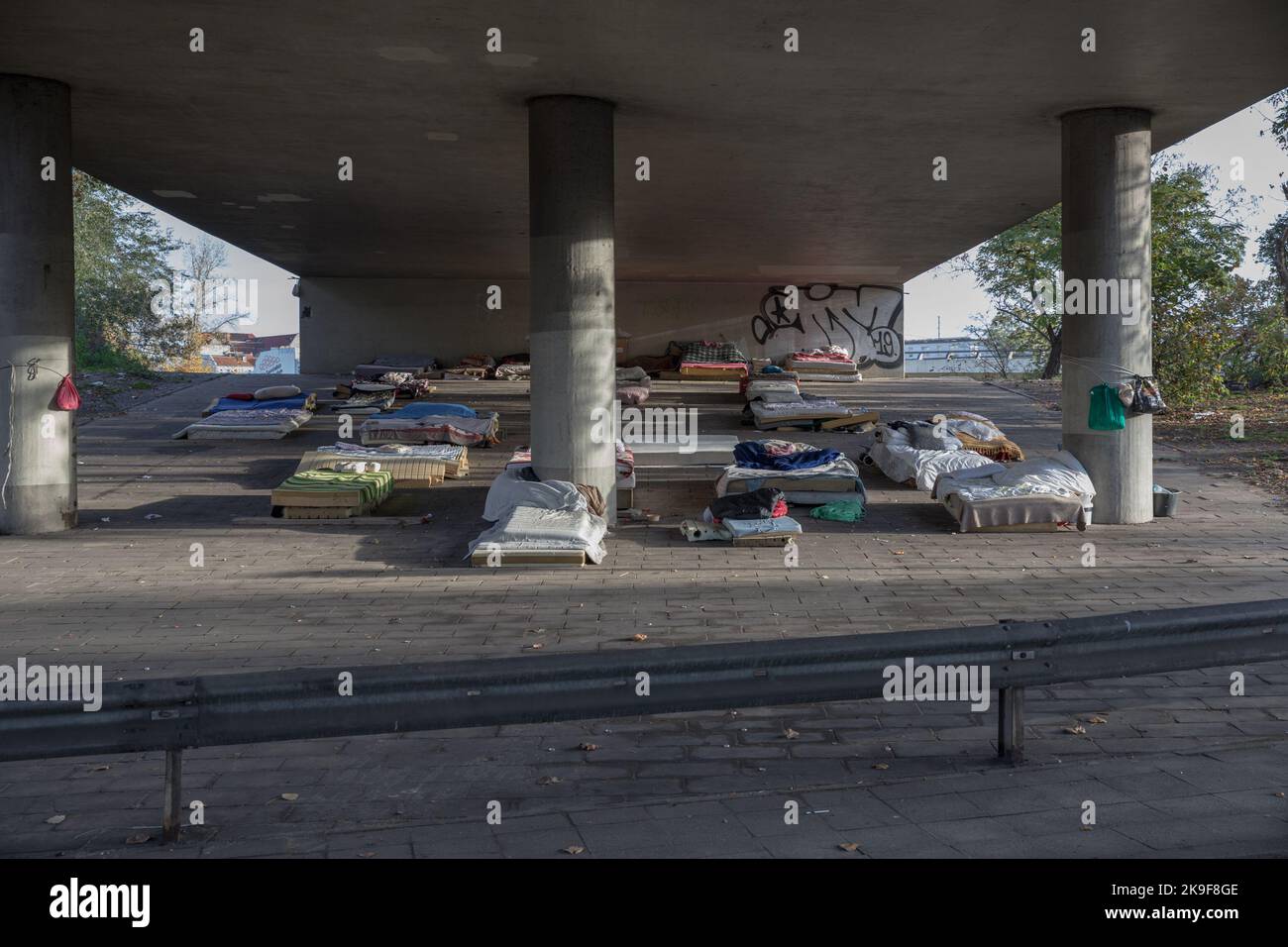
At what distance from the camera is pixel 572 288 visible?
12.7 m

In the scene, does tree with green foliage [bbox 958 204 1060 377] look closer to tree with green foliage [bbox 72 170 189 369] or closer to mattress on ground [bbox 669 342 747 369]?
mattress on ground [bbox 669 342 747 369]

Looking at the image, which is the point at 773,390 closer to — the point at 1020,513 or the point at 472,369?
the point at 472,369

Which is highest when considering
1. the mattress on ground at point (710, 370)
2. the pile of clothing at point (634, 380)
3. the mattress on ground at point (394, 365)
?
the mattress on ground at point (394, 365)

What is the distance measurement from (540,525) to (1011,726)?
263 inches

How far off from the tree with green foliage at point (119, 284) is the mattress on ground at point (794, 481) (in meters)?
26.4

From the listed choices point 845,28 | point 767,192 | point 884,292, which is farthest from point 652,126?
point 884,292

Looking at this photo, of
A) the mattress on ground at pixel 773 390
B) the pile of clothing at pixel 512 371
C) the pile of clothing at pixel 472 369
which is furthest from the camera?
the pile of clothing at pixel 472 369

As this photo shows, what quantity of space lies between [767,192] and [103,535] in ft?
37.8

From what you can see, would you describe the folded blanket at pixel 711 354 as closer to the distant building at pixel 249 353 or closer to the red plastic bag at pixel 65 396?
the distant building at pixel 249 353

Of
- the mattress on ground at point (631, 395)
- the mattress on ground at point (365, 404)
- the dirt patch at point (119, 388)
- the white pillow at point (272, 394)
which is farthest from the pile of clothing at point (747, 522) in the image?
the dirt patch at point (119, 388)

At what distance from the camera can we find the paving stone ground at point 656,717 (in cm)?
457

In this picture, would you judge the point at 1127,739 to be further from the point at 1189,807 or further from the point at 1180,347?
the point at 1180,347

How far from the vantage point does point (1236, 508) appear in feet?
45.7

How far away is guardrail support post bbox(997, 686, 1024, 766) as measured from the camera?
529 centimetres
